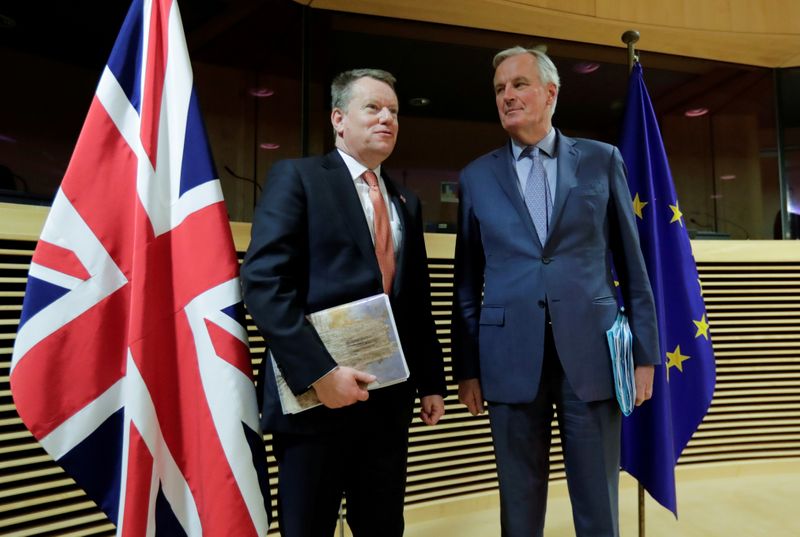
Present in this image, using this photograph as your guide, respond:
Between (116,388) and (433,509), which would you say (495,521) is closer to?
(433,509)

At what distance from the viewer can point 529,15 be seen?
3.38 m

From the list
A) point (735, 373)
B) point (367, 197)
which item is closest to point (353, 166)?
point (367, 197)

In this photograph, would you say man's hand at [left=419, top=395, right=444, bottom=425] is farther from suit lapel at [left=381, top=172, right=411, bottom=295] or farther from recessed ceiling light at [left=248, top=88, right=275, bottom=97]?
recessed ceiling light at [left=248, top=88, right=275, bottom=97]

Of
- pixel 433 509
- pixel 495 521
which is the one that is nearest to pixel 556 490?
pixel 495 521

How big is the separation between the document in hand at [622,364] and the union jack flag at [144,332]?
0.99 m

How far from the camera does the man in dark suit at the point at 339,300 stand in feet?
4.44

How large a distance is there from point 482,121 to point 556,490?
241cm

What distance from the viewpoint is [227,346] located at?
1.46 metres

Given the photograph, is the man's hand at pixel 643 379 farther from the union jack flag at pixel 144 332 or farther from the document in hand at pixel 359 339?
the union jack flag at pixel 144 332

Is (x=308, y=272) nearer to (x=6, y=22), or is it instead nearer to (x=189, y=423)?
(x=189, y=423)

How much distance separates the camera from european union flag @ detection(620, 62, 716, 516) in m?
2.32

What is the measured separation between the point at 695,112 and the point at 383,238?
3.89m

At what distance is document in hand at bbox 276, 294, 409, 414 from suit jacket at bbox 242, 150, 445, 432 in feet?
0.12

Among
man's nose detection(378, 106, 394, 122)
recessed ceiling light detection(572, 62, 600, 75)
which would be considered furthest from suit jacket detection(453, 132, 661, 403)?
recessed ceiling light detection(572, 62, 600, 75)
